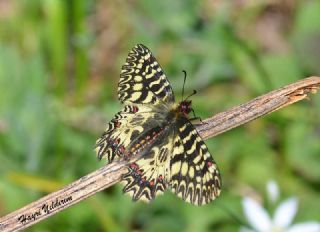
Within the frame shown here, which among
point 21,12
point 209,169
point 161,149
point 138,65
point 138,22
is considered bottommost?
point 209,169

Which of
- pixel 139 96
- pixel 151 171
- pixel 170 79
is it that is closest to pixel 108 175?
pixel 151 171

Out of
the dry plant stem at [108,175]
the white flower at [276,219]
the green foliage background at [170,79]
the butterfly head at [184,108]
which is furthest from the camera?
the green foliage background at [170,79]

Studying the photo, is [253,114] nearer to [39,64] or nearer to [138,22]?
[39,64]

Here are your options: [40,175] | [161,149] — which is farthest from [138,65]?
[40,175]

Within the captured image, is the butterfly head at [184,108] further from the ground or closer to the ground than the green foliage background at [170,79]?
closer to the ground

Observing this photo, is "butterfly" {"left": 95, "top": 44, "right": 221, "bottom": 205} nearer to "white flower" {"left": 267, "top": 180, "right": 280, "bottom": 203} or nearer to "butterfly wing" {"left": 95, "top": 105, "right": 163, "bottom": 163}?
"butterfly wing" {"left": 95, "top": 105, "right": 163, "bottom": 163}

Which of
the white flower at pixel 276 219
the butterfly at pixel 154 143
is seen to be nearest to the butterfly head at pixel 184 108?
the butterfly at pixel 154 143

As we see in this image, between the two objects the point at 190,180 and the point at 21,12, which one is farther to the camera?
the point at 21,12

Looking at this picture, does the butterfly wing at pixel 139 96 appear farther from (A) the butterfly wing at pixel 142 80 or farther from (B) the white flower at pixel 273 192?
(B) the white flower at pixel 273 192
